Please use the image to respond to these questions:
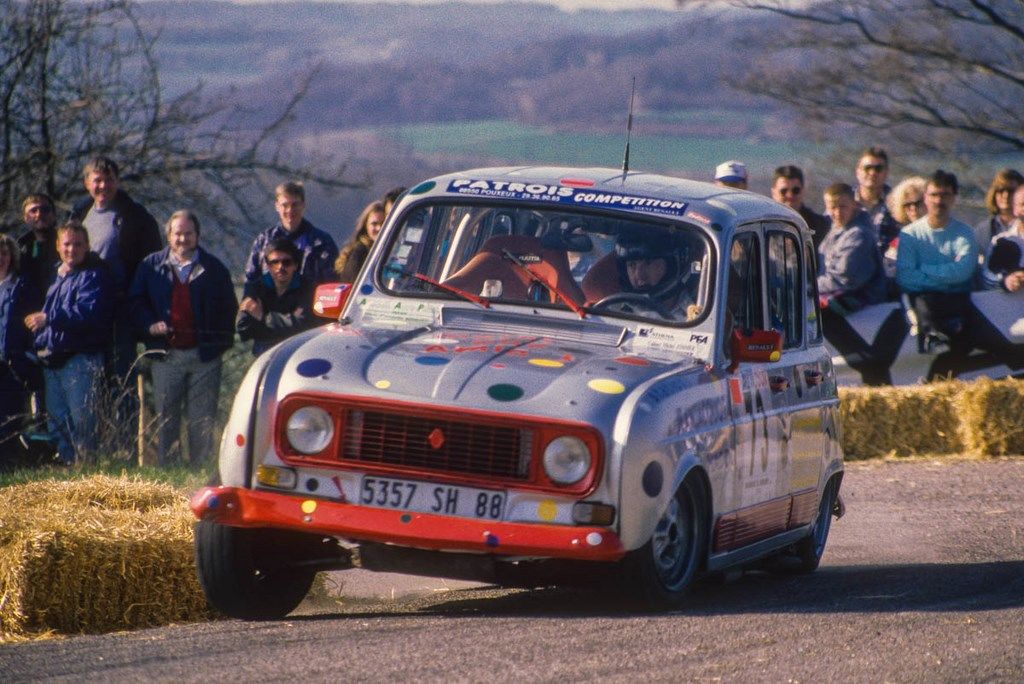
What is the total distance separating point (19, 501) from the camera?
8539 millimetres

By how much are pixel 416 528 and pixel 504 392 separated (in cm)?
65

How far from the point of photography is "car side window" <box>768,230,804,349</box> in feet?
30.8

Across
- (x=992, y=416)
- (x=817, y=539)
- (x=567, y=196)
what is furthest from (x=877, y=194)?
(x=567, y=196)

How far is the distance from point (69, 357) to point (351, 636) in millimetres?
6169

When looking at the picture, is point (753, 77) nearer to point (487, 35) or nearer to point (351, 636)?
point (351, 636)

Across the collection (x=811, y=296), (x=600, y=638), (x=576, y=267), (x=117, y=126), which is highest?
(x=576, y=267)

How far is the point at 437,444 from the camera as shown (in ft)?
24.1

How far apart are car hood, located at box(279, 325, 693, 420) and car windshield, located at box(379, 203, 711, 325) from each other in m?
0.44

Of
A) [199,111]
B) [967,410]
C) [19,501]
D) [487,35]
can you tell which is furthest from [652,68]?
[19,501]

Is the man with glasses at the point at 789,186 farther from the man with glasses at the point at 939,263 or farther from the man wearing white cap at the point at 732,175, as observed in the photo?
the man with glasses at the point at 939,263

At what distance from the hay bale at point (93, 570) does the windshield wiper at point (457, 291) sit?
5.11 ft

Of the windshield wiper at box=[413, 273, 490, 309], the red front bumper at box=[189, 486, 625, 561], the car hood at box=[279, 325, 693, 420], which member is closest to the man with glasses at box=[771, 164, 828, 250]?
the windshield wiper at box=[413, 273, 490, 309]

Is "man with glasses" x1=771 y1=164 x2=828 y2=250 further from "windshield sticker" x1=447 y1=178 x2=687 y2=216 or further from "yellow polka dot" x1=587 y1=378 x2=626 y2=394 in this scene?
"yellow polka dot" x1=587 y1=378 x2=626 y2=394

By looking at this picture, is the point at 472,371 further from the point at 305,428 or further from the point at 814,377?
the point at 814,377
